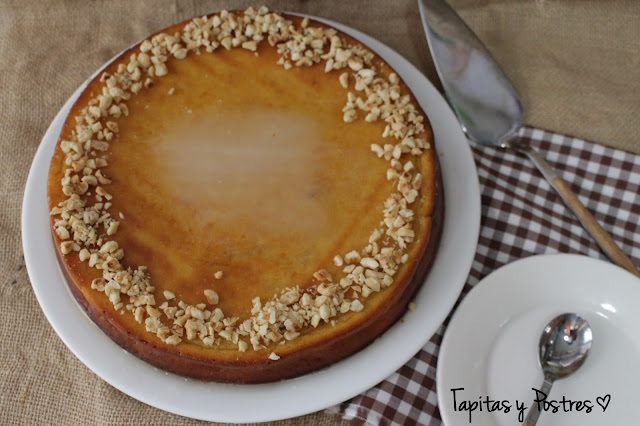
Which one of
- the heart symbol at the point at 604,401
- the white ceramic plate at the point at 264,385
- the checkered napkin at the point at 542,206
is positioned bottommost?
the white ceramic plate at the point at 264,385

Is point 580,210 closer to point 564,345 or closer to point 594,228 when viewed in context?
point 594,228

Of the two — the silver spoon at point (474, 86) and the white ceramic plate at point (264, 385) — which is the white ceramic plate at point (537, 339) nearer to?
the white ceramic plate at point (264, 385)

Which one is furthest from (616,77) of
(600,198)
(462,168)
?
(462,168)

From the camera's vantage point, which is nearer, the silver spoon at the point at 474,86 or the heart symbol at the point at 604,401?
the heart symbol at the point at 604,401

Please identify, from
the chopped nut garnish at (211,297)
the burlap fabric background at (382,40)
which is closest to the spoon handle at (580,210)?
the burlap fabric background at (382,40)

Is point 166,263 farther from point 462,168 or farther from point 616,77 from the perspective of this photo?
point 616,77

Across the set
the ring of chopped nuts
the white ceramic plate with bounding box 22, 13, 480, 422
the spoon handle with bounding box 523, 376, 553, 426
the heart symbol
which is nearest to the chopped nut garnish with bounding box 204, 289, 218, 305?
the ring of chopped nuts

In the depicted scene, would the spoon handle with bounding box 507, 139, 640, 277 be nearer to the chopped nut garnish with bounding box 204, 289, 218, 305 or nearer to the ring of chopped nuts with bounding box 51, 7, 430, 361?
the ring of chopped nuts with bounding box 51, 7, 430, 361
